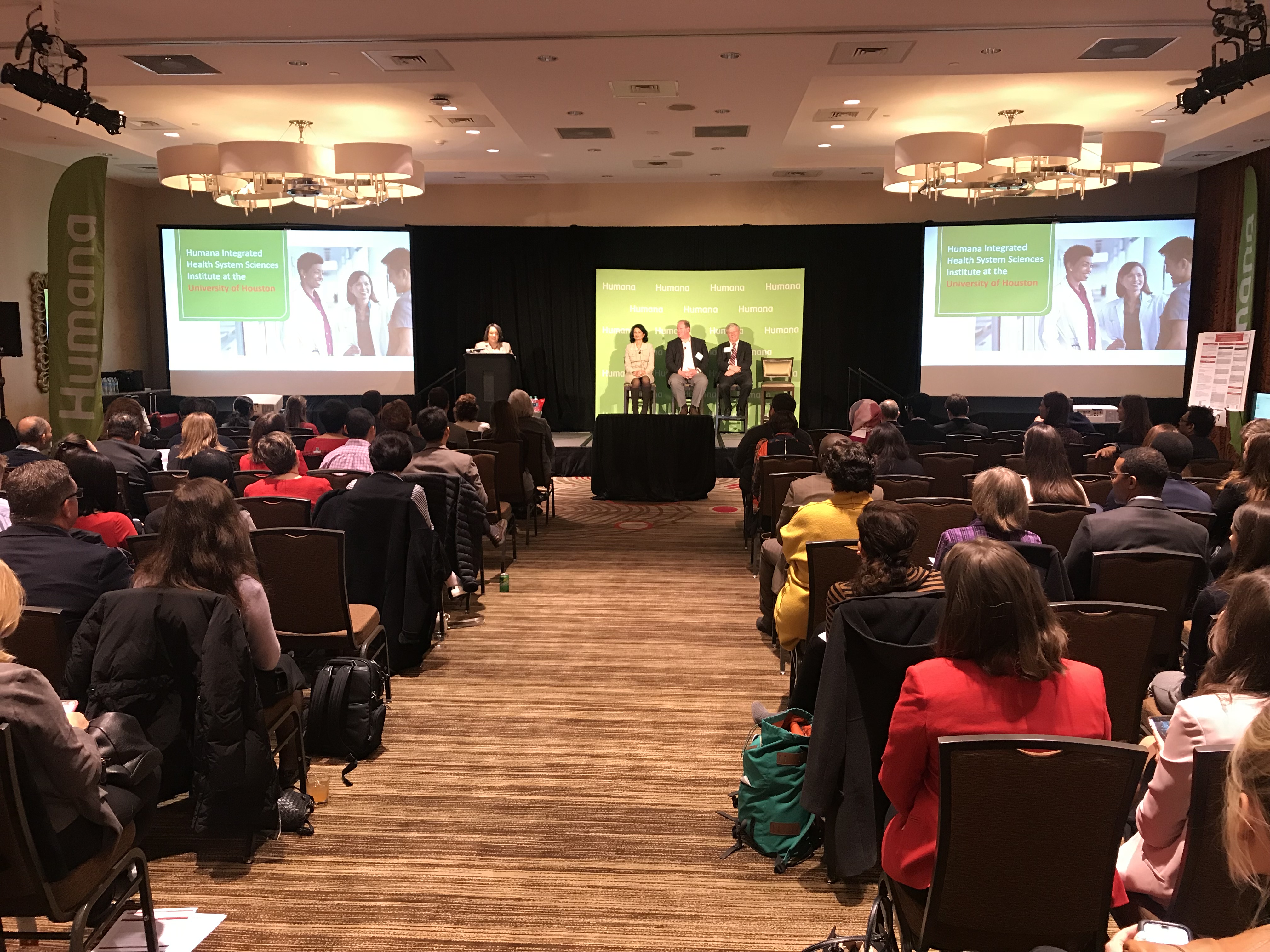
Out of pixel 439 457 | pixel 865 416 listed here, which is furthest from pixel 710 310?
pixel 439 457

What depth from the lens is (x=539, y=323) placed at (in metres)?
15.3

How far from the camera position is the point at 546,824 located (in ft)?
11.9

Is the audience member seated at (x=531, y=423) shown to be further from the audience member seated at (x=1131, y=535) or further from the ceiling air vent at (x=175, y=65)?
the audience member seated at (x=1131, y=535)

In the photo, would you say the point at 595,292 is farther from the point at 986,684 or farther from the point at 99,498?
the point at 986,684

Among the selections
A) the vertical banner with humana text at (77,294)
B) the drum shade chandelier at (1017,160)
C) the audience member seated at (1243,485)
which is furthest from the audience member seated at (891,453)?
the vertical banner with humana text at (77,294)

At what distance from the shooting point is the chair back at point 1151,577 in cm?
384

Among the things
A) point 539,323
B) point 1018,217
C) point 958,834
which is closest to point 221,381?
point 539,323

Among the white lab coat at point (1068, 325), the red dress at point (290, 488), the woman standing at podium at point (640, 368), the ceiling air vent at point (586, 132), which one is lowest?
the red dress at point (290, 488)

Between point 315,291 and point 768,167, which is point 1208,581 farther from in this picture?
point 315,291

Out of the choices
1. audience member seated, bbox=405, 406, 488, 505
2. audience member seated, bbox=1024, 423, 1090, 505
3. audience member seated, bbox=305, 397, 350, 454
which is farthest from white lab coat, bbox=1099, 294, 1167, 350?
audience member seated, bbox=305, 397, 350, 454

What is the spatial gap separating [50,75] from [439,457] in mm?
3882

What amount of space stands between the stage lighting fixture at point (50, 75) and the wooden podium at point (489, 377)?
6361 mm

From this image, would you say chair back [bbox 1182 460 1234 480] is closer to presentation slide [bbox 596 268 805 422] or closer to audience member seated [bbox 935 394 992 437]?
audience member seated [bbox 935 394 992 437]

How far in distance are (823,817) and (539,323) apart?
1272cm
